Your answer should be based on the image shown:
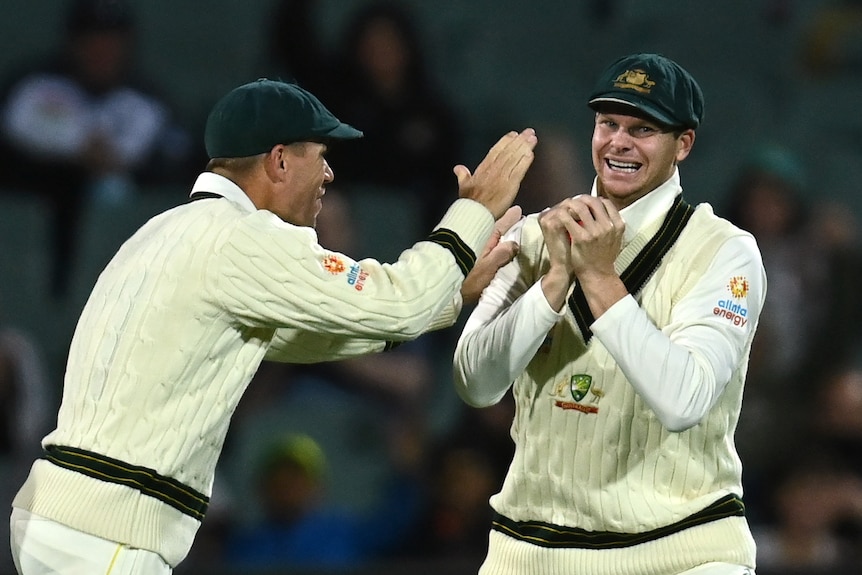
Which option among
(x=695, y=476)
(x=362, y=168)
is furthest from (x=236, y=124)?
(x=362, y=168)

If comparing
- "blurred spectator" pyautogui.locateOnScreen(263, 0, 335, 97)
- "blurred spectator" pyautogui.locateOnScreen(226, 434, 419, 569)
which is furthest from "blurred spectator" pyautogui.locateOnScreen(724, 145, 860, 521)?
"blurred spectator" pyautogui.locateOnScreen(263, 0, 335, 97)

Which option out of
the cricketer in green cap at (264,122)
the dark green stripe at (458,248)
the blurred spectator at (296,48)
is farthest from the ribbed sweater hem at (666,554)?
the blurred spectator at (296,48)

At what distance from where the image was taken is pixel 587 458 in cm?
352

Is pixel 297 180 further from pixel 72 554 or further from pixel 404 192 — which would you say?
pixel 404 192

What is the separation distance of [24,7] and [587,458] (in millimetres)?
4386

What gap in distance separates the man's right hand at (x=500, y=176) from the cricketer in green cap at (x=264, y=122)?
1.05ft

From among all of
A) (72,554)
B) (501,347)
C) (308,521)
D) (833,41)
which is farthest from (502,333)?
(833,41)

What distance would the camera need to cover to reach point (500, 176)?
3656 millimetres

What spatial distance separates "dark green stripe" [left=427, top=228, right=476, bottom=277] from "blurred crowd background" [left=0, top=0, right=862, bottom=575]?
285cm

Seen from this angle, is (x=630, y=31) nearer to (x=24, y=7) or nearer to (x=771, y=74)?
(x=771, y=74)

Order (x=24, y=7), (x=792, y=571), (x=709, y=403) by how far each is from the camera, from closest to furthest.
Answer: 1. (x=709, y=403)
2. (x=792, y=571)
3. (x=24, y=7)

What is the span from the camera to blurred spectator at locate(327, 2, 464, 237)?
6961 millimetres

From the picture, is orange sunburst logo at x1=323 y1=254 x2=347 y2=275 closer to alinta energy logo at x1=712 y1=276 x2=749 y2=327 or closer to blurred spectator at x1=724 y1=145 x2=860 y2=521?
alinta energy logo at x1=712 y1=276 x2=749 y2=327

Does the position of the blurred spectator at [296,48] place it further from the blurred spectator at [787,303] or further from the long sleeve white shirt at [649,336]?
the long sleeve white shirt at [649,336]
